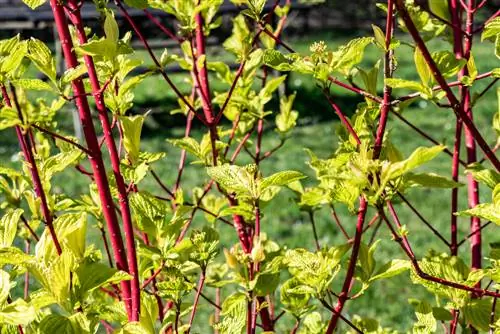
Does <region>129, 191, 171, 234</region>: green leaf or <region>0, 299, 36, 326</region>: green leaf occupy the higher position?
<region>129, 191, 171, 234</region>: green leaf

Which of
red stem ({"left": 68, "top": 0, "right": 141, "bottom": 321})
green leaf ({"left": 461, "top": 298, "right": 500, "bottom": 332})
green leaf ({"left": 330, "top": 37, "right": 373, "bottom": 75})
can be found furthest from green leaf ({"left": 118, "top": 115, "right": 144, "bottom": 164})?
green leaf ({"left": 461, "top": 298, "right": 500, "bottom": 332})

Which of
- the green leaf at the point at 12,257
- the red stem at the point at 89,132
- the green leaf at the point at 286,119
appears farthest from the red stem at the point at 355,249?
the green leaf at the point at 286,119

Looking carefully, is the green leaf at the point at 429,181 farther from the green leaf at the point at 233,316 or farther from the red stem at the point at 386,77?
the green leaf at the point at 233,316

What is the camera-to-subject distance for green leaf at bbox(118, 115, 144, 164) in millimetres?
914

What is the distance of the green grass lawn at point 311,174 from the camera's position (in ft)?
9.86

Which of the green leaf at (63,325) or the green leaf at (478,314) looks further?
the green leaf at (478,314)

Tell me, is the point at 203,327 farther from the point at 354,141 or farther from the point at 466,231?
the point at 354,141

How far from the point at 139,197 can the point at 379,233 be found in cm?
272

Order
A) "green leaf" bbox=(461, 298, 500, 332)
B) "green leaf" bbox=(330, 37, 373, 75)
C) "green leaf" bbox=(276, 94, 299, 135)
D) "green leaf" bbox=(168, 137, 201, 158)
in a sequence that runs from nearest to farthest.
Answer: "green leaf" bbox=(330, 37, 373, 75) < "green leaf" bbox=(461, 298, 500, 332) < "green leaf" bbox=(168, 137, 201, 158) < "green leaf" bbox=(276, 94, 299, 135)

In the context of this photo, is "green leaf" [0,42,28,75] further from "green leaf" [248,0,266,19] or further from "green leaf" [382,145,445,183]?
"green leaf" [382,145,445,183]

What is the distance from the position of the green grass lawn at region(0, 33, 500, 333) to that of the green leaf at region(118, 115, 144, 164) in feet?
1.14

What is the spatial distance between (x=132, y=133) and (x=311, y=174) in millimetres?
3488

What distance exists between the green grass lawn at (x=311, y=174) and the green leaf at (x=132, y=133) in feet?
1.14

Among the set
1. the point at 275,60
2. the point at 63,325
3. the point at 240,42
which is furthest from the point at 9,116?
the point at 240,42
